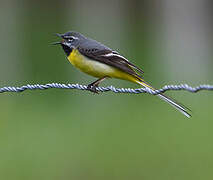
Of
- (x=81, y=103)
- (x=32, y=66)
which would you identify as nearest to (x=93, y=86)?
(x=81, y=103)

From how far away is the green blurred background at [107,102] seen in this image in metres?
6.73

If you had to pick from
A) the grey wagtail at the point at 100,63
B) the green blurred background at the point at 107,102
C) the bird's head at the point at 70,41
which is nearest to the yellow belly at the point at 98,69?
the grey wagtail at the point at 100,63

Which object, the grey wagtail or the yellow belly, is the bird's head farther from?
the yellow belly

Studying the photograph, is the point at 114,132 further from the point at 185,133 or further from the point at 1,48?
the point at 1,48

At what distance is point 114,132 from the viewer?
748 cm

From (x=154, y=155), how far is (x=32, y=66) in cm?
738

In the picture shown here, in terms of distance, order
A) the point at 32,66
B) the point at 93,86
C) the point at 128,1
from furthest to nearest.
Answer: the point at 128,1 < the point at 32,66 < the point at 93,86

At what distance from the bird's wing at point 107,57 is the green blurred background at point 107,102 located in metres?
1.52

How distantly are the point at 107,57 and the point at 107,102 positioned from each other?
4480 mm

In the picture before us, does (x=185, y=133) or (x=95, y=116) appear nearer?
(x=185, y=133)

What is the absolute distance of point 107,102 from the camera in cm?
1020

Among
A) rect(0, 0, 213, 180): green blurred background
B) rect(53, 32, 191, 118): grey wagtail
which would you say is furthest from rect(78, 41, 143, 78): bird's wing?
rect(0, 0, 213, 180): green blurred background

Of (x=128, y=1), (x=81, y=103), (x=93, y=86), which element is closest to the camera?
(x=93, y=86)

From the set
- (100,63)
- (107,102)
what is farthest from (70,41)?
(107,102)
